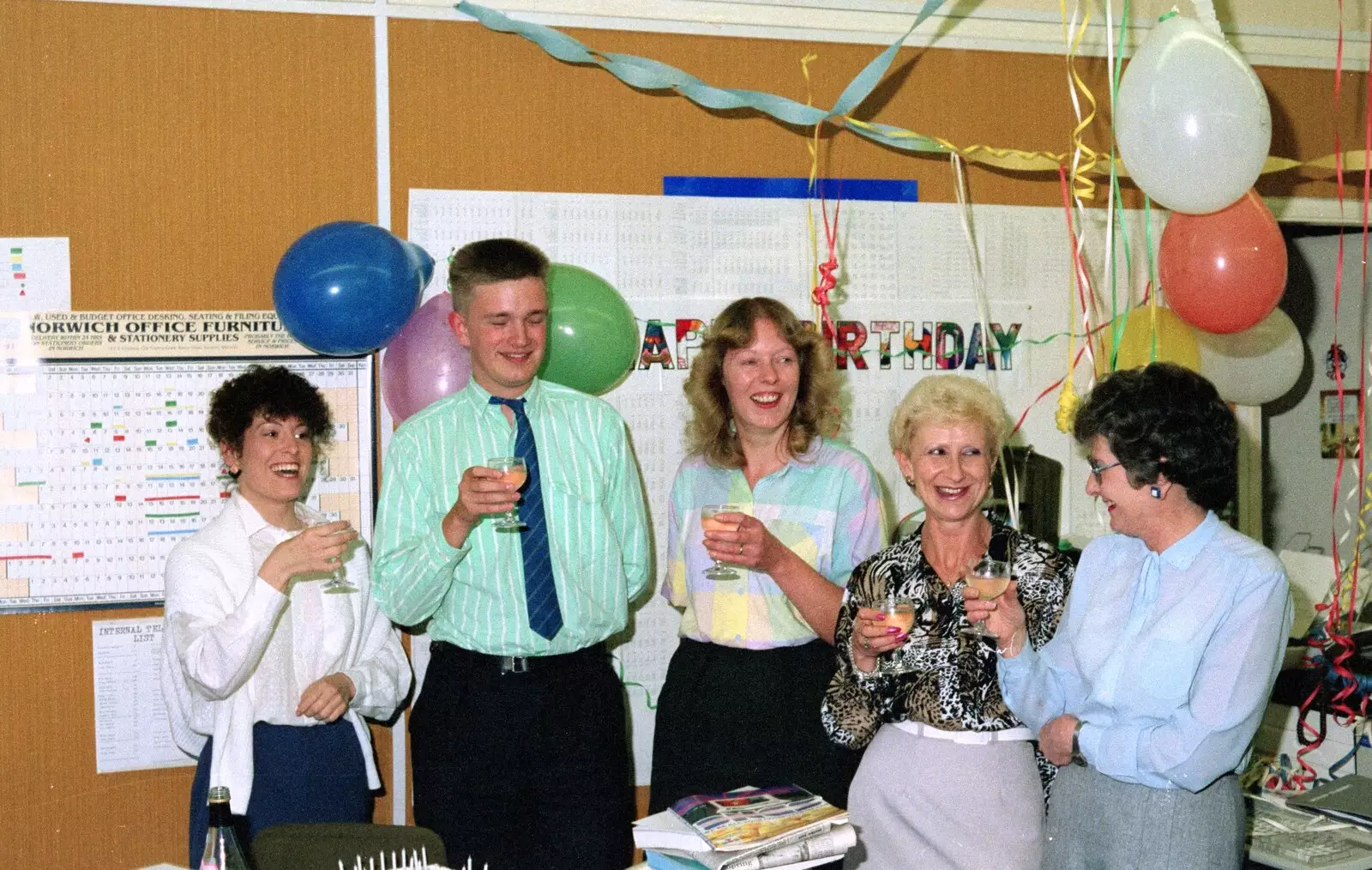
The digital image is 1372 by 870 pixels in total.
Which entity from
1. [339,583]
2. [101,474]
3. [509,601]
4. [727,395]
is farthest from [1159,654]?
[101,474]

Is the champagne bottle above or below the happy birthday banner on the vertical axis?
below

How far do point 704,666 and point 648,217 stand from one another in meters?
1.45

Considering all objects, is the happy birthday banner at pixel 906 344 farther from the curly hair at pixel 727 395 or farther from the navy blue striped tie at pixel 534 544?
the navy blue striped tie at pixel 534 544

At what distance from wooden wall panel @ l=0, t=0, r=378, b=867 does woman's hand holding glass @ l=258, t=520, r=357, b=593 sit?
88cm

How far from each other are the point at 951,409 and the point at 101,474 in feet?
7.21

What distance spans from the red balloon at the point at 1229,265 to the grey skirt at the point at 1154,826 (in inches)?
57.2

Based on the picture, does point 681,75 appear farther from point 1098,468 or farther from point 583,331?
point 1098,468

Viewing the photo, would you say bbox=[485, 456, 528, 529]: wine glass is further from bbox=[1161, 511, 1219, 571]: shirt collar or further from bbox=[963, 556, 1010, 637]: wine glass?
bbox=[1161, 511, 1219, 571]: shirt collar

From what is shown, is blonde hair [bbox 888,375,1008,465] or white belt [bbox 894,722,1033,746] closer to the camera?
white belt [bbox 894,722,1033,746]

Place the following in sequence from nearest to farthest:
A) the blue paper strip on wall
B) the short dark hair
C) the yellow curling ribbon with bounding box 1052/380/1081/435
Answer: the short dark hair < the yellow curling ribbon with bounding box 1052/380/1081/435 < the blue paper strip on wall

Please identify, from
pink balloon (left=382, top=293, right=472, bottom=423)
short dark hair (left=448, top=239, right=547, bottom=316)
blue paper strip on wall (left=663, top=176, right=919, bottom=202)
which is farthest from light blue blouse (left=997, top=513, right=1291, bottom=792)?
blue paper strip on wall (left=663, top=176, right=919, bottom=202)

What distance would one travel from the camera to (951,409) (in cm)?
268

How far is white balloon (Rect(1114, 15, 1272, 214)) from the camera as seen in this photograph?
9.72ft

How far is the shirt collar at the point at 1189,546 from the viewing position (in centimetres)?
233
